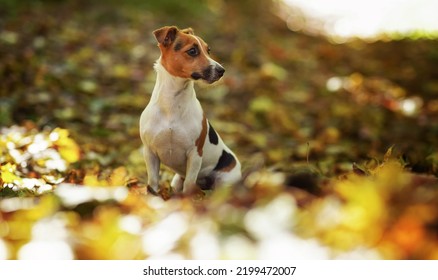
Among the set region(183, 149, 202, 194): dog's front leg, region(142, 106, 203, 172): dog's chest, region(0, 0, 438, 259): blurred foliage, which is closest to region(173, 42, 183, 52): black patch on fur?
region(142, 106, 203, 172): dog's chest

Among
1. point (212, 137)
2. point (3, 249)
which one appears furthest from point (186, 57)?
point (3, 249)

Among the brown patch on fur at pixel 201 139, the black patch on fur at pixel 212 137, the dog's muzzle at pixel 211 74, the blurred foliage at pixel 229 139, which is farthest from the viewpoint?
the black patch on fur at pixel 212 137

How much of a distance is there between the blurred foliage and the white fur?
Answer: 24 centimetres

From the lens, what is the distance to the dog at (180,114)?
10.4 feet

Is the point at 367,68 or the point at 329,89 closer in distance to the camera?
the point at 329,89

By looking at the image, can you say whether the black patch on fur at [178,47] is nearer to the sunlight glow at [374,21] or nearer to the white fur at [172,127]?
the white fur at [172,127]

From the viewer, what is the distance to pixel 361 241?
5.96 feet

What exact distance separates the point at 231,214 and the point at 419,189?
26.6 inches

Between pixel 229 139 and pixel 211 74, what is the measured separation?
265 cm

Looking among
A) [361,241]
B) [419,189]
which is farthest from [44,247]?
[419,189]

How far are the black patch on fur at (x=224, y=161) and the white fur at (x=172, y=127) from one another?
210mm

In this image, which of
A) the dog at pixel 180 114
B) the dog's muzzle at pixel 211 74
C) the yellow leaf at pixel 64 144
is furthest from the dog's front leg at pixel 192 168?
the yellow leaf at pixel 64 144

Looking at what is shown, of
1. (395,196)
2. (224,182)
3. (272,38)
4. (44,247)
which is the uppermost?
(272,38)

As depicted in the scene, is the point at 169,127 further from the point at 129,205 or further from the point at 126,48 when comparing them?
the point at 126,48
